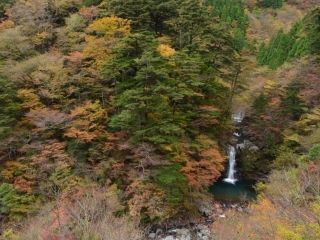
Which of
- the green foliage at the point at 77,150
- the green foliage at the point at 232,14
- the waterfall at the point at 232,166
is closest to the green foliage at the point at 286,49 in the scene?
the green foliage at the point at 232,14

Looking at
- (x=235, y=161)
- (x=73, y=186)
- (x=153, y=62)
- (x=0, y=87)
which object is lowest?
(x=235, y=161)

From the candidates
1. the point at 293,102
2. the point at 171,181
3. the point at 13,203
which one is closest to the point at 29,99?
the point at 13,203

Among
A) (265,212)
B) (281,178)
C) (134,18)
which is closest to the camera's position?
(265,212)

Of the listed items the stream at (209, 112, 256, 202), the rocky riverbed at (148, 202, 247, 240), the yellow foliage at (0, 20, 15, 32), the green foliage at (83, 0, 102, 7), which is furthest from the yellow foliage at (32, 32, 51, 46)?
the stream at (209, 112, 256, 202)

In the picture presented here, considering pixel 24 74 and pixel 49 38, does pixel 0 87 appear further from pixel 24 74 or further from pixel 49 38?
pixel 49 38

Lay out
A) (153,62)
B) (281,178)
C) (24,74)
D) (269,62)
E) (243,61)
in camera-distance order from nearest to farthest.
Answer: (281,178), (153,62), (24,74), (243,61), (269,62)

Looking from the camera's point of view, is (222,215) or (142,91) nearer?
(142,91)

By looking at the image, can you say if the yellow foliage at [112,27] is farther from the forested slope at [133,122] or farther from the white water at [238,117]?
the white water at [238,117]

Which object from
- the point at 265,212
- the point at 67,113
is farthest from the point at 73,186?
the point at 265,212
